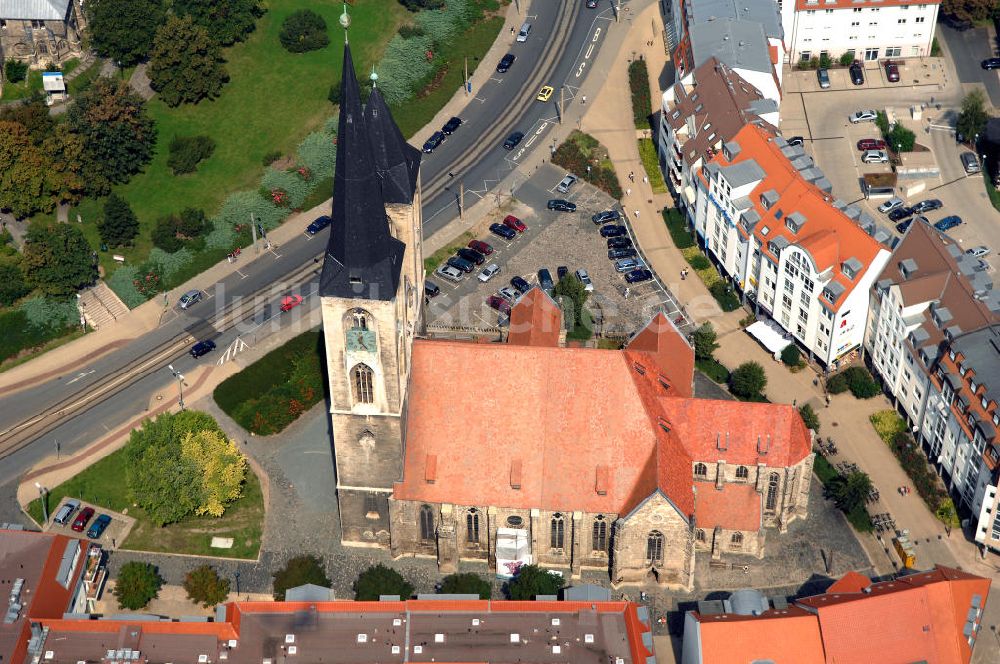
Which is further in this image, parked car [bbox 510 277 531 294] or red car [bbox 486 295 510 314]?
parked car [bbox 510 277 531 294]

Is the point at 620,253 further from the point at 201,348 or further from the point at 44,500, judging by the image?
the point at 44,500

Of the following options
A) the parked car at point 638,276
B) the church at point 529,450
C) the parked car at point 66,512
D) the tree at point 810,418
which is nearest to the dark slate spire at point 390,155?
the church at point 529,450

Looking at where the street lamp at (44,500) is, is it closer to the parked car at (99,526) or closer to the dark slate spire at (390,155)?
the parked car at (99,526)

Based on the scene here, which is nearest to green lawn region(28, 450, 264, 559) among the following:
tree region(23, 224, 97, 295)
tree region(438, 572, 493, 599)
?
tree region(438, 572, 493, 599)

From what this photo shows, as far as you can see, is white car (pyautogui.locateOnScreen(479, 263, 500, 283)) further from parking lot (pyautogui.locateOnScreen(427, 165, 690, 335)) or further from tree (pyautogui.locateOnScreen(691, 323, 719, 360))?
tree (pyautogui.locateOnScreen(691, 323, 719, 360))

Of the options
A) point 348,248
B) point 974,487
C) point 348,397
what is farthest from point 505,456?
point 974,487

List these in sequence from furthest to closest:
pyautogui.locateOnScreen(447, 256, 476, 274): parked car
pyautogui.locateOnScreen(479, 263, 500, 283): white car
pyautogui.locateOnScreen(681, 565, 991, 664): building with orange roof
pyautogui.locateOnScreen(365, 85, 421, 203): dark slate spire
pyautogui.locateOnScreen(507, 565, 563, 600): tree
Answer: pyautogui.locateOnScreen(447, 256, 476, 274): parked car < pyautogui.locateOnScreen(479, 263, 500, 283): white car < pyautogui.locateOnScreen(507, 565, 563, 600): tree < pyautogui.locateOnScreen(681, 565, 991, 664): building with orange roof < pyautogui.locateOnScreen(365, 85, 421, 203): dark slate spire
